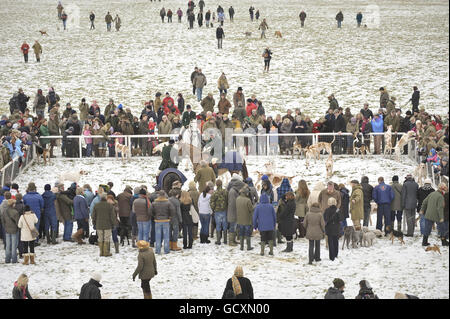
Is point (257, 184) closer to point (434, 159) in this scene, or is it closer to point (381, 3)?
point (434, 159)

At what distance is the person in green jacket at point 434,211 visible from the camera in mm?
17047

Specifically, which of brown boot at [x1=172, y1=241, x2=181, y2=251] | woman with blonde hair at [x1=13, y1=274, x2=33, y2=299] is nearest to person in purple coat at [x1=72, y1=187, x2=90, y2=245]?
brown boot at [x1=172, y1=241, x2=181, y2=251]

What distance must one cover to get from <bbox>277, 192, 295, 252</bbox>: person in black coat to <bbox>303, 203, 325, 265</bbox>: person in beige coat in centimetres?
66

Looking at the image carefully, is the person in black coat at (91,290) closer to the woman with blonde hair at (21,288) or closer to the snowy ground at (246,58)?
the woman with blonde hair at (21,288)

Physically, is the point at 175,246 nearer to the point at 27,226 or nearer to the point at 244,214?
the point at 244,214

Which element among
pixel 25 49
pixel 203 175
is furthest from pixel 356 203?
pixel 25 49

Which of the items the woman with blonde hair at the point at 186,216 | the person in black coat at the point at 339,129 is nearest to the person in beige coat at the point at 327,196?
the woman with blonde hair at the point at 186,216

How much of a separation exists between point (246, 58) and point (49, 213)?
2538cm

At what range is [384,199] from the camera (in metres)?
17.9

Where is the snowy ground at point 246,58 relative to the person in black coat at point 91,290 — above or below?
above

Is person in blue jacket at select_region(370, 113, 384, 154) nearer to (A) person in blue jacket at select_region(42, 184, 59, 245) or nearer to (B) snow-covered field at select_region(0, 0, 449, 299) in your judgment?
(B) snow-covered field at select_region(0, 0, 449, 299)

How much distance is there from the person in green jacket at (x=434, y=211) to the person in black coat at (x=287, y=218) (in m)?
2.68

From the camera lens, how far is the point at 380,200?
58.6 feet

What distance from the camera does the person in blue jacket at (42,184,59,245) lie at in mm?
17578
